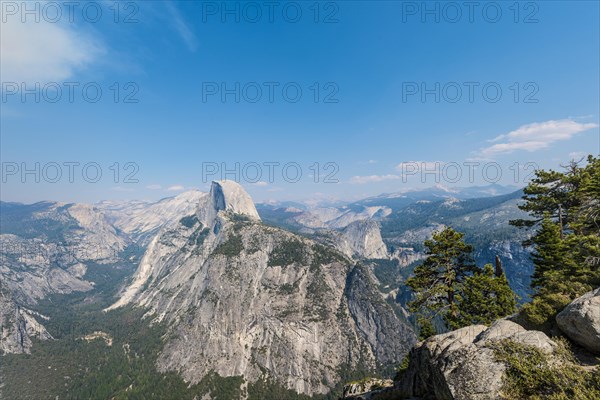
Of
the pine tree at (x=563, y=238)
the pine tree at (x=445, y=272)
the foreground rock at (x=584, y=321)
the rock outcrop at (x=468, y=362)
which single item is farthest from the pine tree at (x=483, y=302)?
the foreground rock at (x=584, y=321)

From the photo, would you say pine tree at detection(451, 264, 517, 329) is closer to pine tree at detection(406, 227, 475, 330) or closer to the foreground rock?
pine tree at detection(406, 227, 475, 330)

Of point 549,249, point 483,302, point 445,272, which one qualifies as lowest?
point 483,302

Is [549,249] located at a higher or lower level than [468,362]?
higher

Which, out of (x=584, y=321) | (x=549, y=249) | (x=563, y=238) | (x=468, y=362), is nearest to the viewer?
(x=584, y=321)

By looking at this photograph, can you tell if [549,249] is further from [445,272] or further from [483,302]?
→ [445,272]

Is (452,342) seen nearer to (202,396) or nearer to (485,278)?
(485,278)

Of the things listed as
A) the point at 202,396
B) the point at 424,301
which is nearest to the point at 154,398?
the point at 202,396

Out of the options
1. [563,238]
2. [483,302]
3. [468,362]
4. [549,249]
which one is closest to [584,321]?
[468,362]
